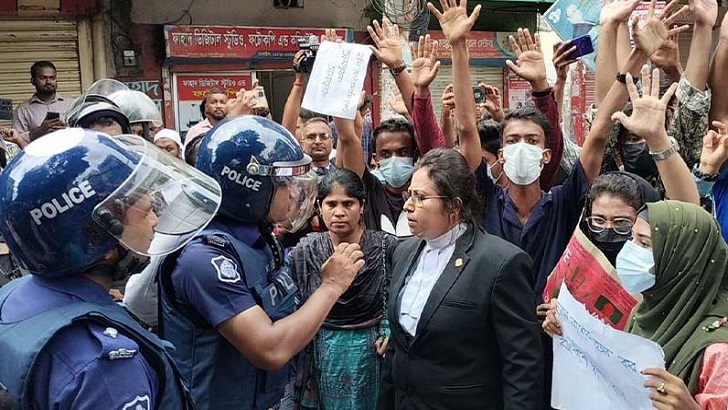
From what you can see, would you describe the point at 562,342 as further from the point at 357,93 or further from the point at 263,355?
the point at 357,93

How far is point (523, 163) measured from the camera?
343cm

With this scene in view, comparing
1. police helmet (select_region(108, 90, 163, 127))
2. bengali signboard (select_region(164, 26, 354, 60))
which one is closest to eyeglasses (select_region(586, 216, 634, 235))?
police helmet (select_region(108, 90, 163, 127))

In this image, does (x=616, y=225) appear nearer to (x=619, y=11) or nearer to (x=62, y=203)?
(x=619, y=11)

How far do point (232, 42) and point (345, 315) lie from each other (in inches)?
303

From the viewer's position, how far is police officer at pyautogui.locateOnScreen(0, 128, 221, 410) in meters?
1.59

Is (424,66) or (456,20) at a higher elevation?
(456,20)

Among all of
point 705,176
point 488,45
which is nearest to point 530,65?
point 705,176

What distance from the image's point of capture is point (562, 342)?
263 cm

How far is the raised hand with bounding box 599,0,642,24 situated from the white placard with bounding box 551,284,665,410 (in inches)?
74.6

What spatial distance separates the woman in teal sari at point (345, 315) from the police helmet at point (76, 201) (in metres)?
1.65

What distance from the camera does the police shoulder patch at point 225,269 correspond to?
2.27 meters

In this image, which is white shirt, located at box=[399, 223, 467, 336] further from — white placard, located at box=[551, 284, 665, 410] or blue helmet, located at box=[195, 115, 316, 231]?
blue helmet, located at box=[195, 115, 316, 231]

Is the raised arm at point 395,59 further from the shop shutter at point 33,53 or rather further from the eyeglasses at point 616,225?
the shop shutter at point 33,53

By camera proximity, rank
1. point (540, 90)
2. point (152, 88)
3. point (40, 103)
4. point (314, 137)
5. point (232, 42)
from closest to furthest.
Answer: point (540, 90)
point (314, 137)
point (40, 103)
point (152, 88)
point (232, 42)
